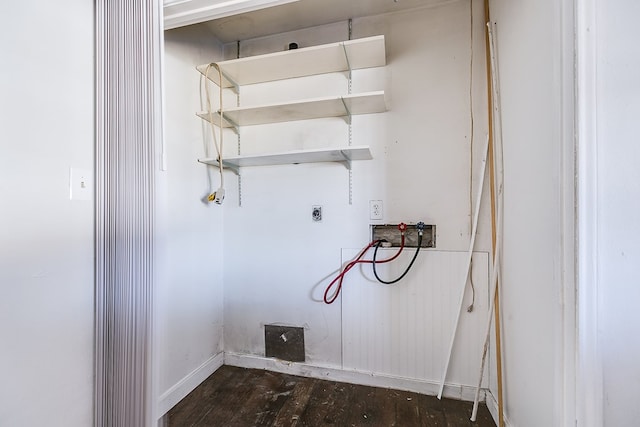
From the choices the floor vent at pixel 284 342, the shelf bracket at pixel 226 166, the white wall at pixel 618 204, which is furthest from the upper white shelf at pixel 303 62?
the floor vent at pixel 284 342

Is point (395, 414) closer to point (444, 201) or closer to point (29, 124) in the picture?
point (444, 201)

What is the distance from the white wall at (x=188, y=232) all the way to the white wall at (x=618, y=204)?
176cm

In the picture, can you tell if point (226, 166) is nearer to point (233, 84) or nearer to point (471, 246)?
point (233, 84)

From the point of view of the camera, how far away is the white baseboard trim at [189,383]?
1.55 metres

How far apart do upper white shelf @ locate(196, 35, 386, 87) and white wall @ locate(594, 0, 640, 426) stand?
1.01 metres

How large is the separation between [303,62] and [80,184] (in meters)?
1.35

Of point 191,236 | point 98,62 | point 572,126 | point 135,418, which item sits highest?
point 98,62

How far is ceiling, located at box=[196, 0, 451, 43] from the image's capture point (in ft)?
5.47

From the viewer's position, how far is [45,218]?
86 cm

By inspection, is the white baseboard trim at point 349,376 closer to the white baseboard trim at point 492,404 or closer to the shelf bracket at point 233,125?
the white baseboard trim at point 492,404

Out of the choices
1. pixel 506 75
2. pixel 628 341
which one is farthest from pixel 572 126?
pixel 506 75

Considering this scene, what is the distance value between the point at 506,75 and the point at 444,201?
70 cm

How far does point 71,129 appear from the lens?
3.07ft

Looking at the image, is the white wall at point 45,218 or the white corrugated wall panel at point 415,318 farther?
the white corrugated wall panel at point 415,318
